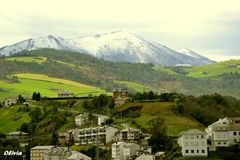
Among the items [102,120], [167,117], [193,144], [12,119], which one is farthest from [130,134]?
[12,119]

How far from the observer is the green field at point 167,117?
130 meters

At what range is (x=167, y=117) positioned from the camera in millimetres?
139125

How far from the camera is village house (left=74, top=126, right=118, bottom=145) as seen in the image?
12875cm

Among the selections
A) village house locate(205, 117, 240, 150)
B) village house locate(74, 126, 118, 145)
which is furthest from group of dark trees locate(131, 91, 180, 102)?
village house locate(205, 117, 240, 150)

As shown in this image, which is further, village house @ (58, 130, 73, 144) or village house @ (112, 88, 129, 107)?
village house @ (112, 88, 129, 107)

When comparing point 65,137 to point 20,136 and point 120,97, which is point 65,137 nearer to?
point 20,136

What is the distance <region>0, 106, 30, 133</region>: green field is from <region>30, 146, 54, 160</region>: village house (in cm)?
3293

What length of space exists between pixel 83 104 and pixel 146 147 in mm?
51100

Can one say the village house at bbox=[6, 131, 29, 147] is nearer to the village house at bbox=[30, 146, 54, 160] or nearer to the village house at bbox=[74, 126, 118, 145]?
the village house at bbox=[74, 126, 118, 145]

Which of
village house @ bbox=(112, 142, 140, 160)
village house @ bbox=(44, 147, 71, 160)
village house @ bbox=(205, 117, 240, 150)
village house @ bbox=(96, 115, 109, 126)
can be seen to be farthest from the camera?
village house @ bbox=(96, 115, 109, 126)

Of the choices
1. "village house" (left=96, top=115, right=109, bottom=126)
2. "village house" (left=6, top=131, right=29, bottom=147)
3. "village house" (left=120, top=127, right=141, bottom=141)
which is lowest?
"village house" (left=6, top=131, right=29, bottom=147)

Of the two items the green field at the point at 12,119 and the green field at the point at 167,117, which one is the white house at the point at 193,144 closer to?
the green field at the point at 167,117

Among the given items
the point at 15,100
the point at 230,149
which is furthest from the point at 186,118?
the point at 15,100

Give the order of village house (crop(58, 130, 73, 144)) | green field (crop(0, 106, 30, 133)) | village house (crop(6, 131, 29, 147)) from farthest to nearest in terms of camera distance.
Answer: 1. green field (crop(0, 106, 30, 133))
2. village house (crop(6, 131, 29, 147))
3. village house (crop(58, 130, 73, 144))
